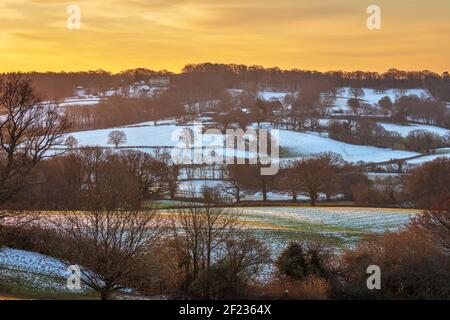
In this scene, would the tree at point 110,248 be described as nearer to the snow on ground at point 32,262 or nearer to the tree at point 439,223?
the snow on ground at point 32,262

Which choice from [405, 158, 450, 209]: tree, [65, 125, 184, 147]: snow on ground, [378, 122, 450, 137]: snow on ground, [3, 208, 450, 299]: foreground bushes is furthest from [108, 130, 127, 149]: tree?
[3, 208, 450, 299]: foreground bushes

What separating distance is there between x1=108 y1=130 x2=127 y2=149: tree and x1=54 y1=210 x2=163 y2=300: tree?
85180 mm

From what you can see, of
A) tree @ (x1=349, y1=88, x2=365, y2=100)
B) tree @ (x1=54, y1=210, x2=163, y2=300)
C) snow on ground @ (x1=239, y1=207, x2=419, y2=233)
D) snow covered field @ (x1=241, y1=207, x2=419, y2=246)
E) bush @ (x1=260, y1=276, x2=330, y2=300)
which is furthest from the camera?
tree @ (x1=349, y1=88, x2=365, y2=100)

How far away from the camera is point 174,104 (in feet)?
489

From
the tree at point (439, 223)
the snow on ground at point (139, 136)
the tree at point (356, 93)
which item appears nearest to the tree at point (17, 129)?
the tree at point (439, 223)

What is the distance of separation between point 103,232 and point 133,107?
4874 inches

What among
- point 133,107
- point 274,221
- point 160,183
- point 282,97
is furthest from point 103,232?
Result: point 282,97

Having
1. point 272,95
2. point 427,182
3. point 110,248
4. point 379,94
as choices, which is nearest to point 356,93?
point 379,94

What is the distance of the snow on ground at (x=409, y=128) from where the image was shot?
131 meters

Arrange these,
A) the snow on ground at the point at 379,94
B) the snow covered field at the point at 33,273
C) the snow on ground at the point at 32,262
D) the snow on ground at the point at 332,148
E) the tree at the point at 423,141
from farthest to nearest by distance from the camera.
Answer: the snow on ground at the point at 379,94, the tree at the point at 423,141, the snow on ground at the point at 332,148, the snow on ground at the point at 32,262, the snow covered field at the point at 33,273

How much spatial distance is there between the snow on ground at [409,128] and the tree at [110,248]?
381 feet

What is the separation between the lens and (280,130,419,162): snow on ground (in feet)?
351

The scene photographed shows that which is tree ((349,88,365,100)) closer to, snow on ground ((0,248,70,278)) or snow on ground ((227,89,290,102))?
snow on ground ((227,89,290,102))
